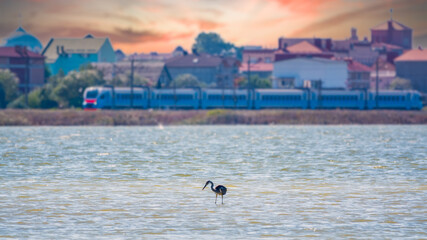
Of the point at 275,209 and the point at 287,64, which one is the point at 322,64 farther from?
the point at 275,209

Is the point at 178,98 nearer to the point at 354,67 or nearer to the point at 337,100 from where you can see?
the point at 337,100

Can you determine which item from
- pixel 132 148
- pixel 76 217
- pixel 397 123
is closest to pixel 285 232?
pixel 76 217

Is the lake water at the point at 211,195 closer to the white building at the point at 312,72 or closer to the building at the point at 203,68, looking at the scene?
the white building at the point at 312,72

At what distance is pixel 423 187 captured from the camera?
2917 centimetres

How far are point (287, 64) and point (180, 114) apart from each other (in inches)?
2705

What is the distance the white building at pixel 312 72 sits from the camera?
6127 inches

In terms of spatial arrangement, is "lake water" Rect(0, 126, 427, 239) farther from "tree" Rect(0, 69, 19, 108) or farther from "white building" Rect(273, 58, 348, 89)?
"white building" Rect(273, 58, 348, 89)

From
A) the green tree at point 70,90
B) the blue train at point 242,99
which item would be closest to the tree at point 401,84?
the blue train at point 242,99

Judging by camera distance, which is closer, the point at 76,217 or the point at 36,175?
the point at 76,217

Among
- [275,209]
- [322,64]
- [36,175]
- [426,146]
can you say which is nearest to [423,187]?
[275,209]

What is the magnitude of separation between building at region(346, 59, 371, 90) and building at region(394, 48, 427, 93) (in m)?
9.67

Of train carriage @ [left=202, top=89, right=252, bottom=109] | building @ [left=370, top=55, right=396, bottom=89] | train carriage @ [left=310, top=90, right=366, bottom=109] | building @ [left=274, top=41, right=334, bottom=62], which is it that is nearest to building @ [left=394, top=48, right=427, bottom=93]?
building @ [left=370, top=55, right=396, bottom=89]

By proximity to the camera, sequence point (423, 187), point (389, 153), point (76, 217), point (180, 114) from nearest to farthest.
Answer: point (76, 217), point (423, 187), point (389, 153), point (180, 114)

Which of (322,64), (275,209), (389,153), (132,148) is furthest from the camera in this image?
(322,64)
